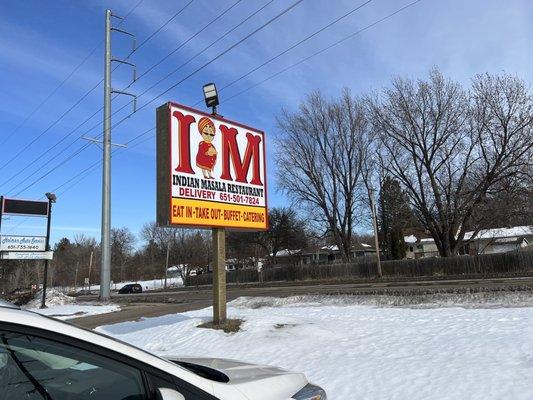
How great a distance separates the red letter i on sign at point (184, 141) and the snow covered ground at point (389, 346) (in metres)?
3.47

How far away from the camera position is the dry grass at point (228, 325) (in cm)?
1071

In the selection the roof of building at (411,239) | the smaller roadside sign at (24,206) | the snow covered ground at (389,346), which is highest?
the roof of building at (411,239)

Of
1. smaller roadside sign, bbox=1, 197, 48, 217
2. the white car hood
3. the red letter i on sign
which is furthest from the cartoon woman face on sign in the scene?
smaller roadside sign, bbox=1, 197, 48, 217

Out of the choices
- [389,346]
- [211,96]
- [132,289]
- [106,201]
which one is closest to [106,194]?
[106,201]

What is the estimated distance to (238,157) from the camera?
12094 millimetres

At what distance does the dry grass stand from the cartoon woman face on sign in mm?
3179

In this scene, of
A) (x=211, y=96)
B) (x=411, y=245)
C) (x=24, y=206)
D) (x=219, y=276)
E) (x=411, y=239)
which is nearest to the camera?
(x=219, y=276)

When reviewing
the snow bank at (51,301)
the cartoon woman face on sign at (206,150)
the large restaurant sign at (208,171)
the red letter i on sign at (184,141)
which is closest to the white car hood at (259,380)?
the large restaurant sign at (208,171)

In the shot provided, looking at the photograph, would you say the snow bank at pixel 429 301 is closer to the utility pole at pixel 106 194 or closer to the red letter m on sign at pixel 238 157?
the red letter m on sign at pixel 238 157

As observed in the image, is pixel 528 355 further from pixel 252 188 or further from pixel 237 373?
pixel 252 188

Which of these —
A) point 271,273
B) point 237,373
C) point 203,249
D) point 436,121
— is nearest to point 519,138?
point 436,121

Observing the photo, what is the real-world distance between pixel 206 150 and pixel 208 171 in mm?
467

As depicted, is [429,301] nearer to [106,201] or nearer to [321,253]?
[106,201]

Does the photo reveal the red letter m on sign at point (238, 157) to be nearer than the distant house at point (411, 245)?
Yes
